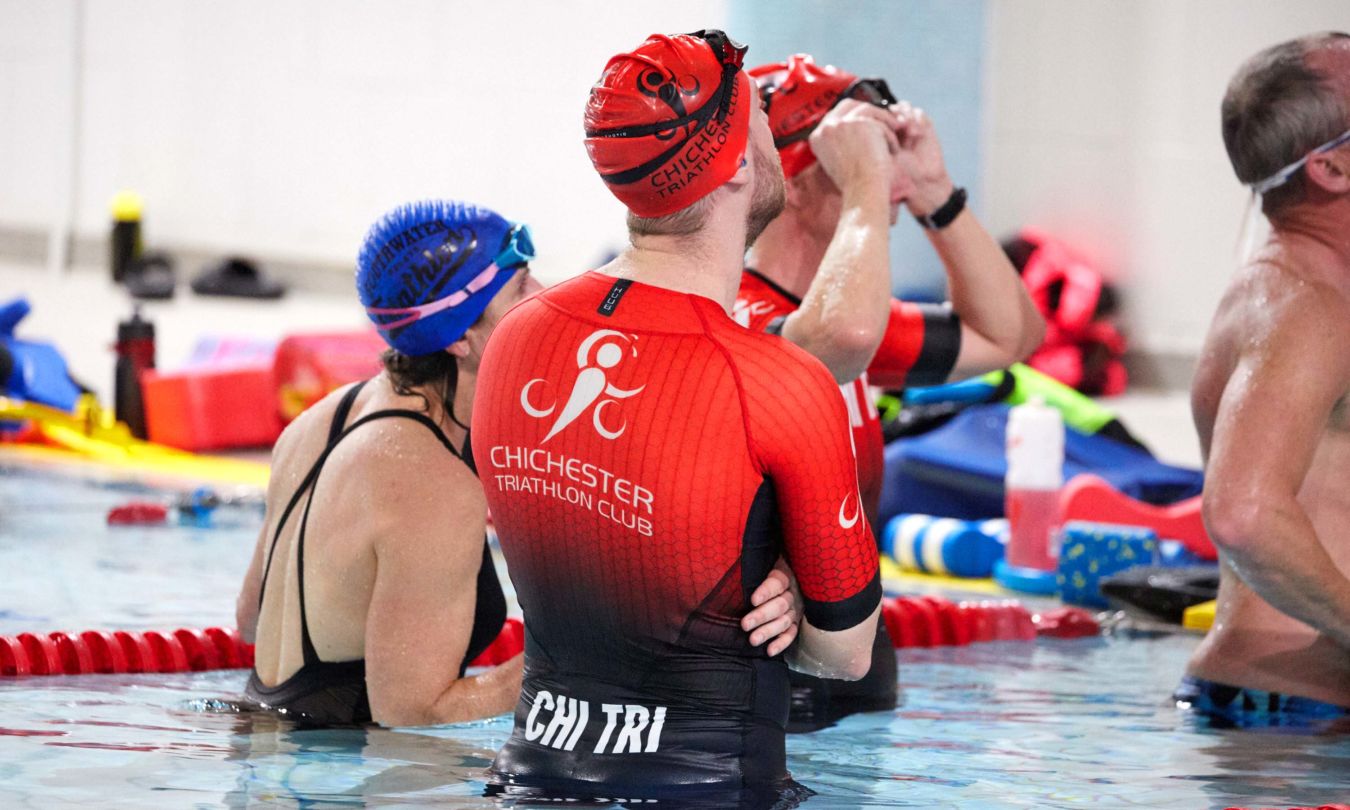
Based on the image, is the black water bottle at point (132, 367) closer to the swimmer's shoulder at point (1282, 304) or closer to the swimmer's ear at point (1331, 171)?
the swimmer's shoulder at point (1282, 304)

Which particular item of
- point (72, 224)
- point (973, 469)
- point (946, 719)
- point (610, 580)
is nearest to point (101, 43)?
point (72, 224)

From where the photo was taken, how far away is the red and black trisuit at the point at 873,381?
154 inches

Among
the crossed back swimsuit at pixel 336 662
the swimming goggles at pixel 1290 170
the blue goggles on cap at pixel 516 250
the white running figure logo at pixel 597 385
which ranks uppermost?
the swimming goggles at pixel 1290 170

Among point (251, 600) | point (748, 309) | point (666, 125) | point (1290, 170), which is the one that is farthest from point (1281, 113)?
point (251, 600)

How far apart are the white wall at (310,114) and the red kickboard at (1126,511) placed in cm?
687


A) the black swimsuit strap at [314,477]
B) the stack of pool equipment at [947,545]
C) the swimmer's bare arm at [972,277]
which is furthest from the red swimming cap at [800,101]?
the stack of pool equipment at [947,545]

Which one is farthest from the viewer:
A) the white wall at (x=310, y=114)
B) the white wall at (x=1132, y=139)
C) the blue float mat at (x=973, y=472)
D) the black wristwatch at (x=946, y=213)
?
the white wall at (x=310, y=114)

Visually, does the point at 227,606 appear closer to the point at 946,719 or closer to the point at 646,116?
the point at 946,719

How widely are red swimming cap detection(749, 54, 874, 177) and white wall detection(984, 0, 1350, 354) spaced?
24.8 feet

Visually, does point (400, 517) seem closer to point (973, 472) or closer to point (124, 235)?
point (973, 472)

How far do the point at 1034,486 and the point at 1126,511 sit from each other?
589 mm

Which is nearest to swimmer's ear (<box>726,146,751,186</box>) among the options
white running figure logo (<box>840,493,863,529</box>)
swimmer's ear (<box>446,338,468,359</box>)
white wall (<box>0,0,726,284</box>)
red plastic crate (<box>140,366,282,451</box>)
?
white running figure logo (<box>840,493,863,529</box>)

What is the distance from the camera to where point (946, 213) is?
4.15 m

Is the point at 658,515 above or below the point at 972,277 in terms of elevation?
below
